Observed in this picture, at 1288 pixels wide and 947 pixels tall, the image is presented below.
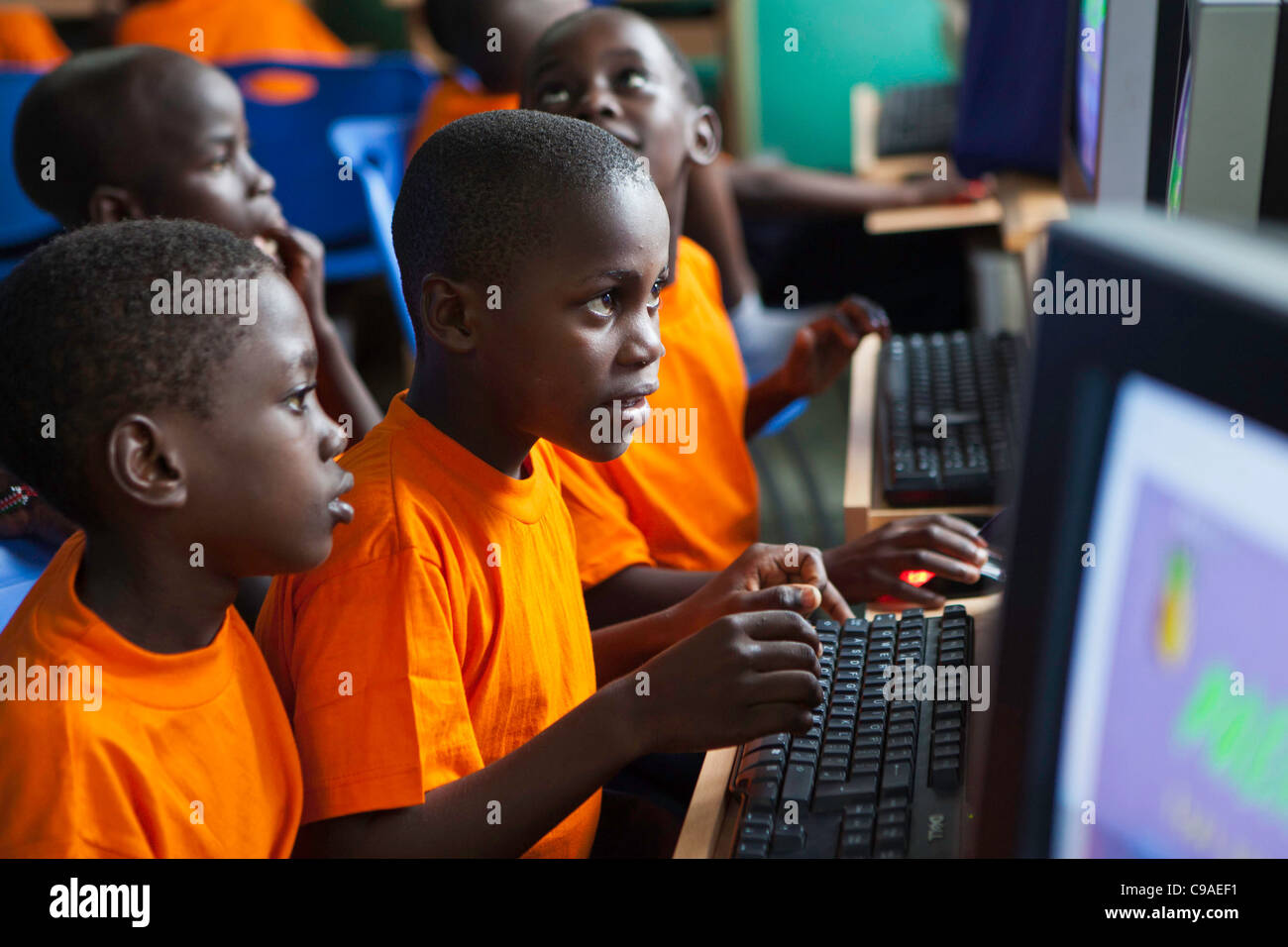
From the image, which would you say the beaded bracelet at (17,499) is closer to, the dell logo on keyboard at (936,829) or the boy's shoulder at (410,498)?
the boy's shoulder at (410,498)

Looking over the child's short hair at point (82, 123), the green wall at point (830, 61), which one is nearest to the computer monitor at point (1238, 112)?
the child's short hair at point (82, 123)

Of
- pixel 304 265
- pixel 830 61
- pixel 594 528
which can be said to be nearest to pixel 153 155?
pixel 304 265

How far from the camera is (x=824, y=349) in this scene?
1556 mm

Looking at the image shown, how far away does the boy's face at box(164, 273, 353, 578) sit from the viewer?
73 cm

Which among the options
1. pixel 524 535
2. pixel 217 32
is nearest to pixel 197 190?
Answer: pixel 524 535

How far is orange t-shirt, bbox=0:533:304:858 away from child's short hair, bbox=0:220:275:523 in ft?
0.25

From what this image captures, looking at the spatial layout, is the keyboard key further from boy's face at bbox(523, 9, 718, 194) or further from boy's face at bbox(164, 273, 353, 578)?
boy's face at bbox(523, 9, 718, 194)

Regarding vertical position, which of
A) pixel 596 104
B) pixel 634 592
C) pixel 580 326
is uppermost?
pixel 596 104

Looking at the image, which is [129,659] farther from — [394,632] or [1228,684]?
[1228,684]

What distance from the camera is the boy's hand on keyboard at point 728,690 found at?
0.77 metres

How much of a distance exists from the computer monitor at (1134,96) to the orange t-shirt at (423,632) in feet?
2.43

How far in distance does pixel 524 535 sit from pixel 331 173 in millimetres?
1918

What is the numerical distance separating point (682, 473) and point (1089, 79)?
2.37 feet

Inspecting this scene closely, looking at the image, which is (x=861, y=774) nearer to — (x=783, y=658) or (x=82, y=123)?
(x=783, y=658)
